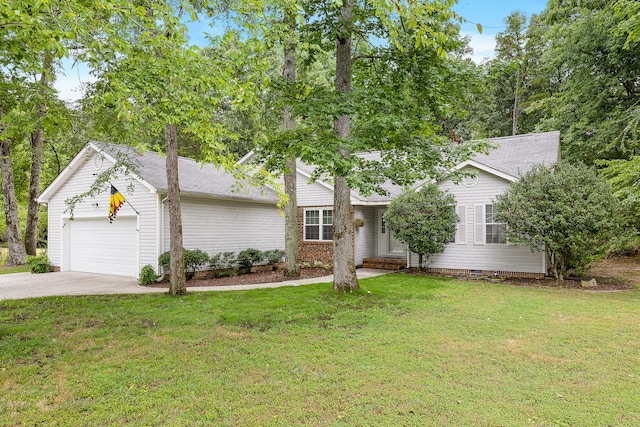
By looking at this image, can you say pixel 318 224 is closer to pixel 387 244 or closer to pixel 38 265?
pixel 387 244

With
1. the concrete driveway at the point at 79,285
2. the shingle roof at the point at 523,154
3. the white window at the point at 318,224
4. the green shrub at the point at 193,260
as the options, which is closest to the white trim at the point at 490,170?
the shingle roof at the point at 523,154

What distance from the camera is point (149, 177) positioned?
1143 cm

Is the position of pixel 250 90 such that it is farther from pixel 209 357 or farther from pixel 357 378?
pixel 357 378

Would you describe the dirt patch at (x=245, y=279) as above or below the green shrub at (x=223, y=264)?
below

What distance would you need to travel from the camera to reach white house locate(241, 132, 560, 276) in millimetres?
12086

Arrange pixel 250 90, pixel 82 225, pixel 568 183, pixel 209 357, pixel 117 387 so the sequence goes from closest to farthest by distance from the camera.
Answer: pixel 117 387 < pixel 209 357 < pixel 250 90 < pixel 568 183 < pixel 82 225

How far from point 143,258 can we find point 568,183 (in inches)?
484

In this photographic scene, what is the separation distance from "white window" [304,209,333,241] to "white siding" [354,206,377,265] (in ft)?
3.43

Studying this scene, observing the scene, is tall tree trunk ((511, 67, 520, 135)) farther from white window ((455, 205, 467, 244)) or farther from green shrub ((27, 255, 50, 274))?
green shrub ((27, 255, 50, 274))

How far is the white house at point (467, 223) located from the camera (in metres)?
12.1

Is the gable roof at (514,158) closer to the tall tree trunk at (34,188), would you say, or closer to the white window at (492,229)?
the white window at (492,229)

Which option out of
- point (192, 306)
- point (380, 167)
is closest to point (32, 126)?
point (192, 306)

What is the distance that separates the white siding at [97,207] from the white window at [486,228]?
33.5 feet

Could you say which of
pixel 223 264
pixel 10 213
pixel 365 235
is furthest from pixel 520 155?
pixel 10 213
